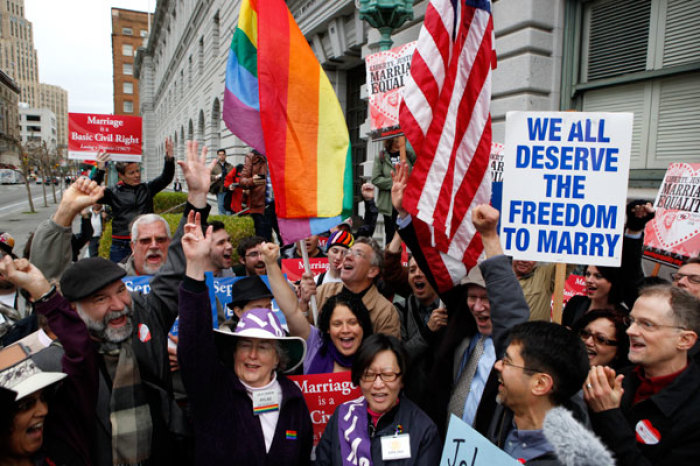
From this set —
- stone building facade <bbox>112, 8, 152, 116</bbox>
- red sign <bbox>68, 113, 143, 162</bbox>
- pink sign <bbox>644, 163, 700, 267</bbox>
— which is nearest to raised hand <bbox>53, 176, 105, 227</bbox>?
pink sign <bbox>644, 163, 700, 267</bbox>

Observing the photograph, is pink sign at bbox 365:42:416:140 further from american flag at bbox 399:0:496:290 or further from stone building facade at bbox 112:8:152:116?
stone building facade at bbox 112:8:152:116

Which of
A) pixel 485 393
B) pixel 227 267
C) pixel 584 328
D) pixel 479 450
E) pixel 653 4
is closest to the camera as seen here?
pixel 479 450

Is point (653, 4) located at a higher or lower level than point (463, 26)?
higher

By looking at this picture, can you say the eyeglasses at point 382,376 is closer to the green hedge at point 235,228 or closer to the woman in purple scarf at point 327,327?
the woman in purple scarf at point 327,327

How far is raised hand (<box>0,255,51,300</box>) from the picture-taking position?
7.21 ft

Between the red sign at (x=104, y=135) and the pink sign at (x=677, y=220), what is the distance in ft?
21.7

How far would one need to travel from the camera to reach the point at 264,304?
3.32 m

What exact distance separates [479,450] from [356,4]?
9.66 metres

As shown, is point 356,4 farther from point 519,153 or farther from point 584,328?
point 584,328

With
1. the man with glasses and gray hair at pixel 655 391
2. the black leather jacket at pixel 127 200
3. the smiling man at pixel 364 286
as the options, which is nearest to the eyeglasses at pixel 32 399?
the smiling man at pixel 364 286

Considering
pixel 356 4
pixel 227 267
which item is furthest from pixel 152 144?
pixel 227 267

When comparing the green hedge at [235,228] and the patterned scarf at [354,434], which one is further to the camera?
the green hedge at [235,228]

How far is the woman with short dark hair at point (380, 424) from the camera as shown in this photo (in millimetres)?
2332

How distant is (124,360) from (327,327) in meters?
1.26
